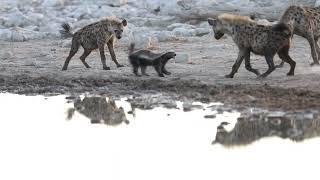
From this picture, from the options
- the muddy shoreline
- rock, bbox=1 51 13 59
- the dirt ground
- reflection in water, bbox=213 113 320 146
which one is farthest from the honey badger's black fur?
rock, bbox=1 51 13 59

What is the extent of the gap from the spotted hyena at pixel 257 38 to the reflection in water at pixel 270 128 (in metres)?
2.43

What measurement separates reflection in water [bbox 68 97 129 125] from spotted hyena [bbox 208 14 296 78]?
2.23m

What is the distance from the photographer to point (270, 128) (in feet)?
29.0

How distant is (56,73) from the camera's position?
1354 centimetres

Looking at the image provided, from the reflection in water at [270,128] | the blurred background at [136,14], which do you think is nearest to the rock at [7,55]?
the blurred background at [136,14]

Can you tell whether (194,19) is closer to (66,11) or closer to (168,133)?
(66,11)

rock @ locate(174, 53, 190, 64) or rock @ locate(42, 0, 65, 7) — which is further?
rock @ locate(42, 0, 65, 7)

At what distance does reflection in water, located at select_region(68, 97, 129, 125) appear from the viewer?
32.0 feet

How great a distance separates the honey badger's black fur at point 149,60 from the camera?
12.8m

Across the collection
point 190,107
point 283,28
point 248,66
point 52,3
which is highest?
point 283,28

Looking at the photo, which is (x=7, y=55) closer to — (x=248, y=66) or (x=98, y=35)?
(x=98, y=35)

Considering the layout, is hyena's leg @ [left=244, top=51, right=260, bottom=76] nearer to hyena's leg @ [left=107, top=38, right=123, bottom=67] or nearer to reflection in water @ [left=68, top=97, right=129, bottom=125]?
reflection in water @ [left=68, top=97, right=129, bottom=125]

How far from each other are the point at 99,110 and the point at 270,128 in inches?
97.3

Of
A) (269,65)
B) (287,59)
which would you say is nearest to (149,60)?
(269,65)
